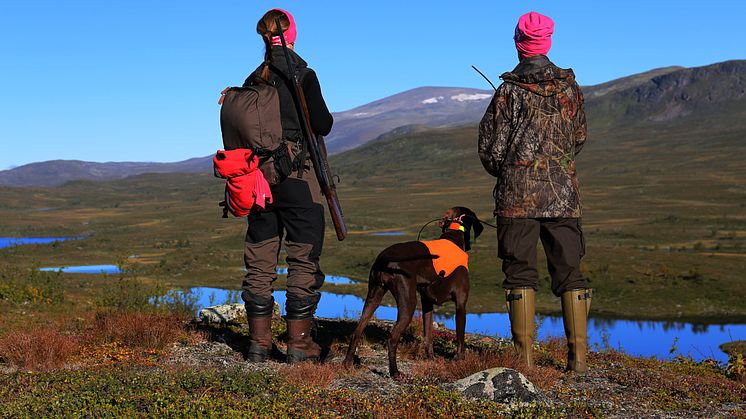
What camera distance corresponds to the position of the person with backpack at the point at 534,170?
21.2 ft

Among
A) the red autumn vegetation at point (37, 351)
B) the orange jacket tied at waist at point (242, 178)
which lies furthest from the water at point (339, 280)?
the orange jacket tied at waist at point (242, 178)

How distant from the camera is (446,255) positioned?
7.00 metres

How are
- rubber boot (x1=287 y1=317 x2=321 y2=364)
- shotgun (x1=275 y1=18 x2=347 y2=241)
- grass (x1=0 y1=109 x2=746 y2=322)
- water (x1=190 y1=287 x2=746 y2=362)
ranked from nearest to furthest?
1. shotgun (x1=275 y1=18 x2=347 y2=241)
2. rubber boot (x1=287 y1=317 x2=321 y2=364)
3. water (x1=190 y1=287 x2=746 y2=362)
4. grass (x1=0 y1=109 x2=746 y2=322)

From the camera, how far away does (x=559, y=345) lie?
8766mm

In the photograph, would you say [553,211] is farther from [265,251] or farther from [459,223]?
[265,251]

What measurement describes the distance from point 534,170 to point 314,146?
1.86m

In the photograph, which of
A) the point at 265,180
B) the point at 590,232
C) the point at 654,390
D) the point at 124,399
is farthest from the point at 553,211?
the point at 590,232

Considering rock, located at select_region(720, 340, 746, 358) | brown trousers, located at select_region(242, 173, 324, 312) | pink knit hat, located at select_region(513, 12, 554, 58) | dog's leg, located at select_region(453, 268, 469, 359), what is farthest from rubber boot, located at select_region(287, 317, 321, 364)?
rock, located at select_region(720, 340, 746, 358)

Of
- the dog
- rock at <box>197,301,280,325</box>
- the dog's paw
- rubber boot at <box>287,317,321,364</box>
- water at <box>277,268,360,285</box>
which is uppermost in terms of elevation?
the dog

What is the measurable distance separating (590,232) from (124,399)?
45795 mm

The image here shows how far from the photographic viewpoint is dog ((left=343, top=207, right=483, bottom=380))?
21.4 ft

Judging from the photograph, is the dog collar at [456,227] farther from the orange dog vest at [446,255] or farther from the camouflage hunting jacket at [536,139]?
the camouflage hunting jacket at [536,139]

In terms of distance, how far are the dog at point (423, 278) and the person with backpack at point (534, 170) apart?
0.56 m

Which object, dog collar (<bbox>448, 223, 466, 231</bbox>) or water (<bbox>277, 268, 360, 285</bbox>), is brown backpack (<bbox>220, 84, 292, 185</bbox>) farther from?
water (<bbox>277, 268, 360, 285</bbox>)
